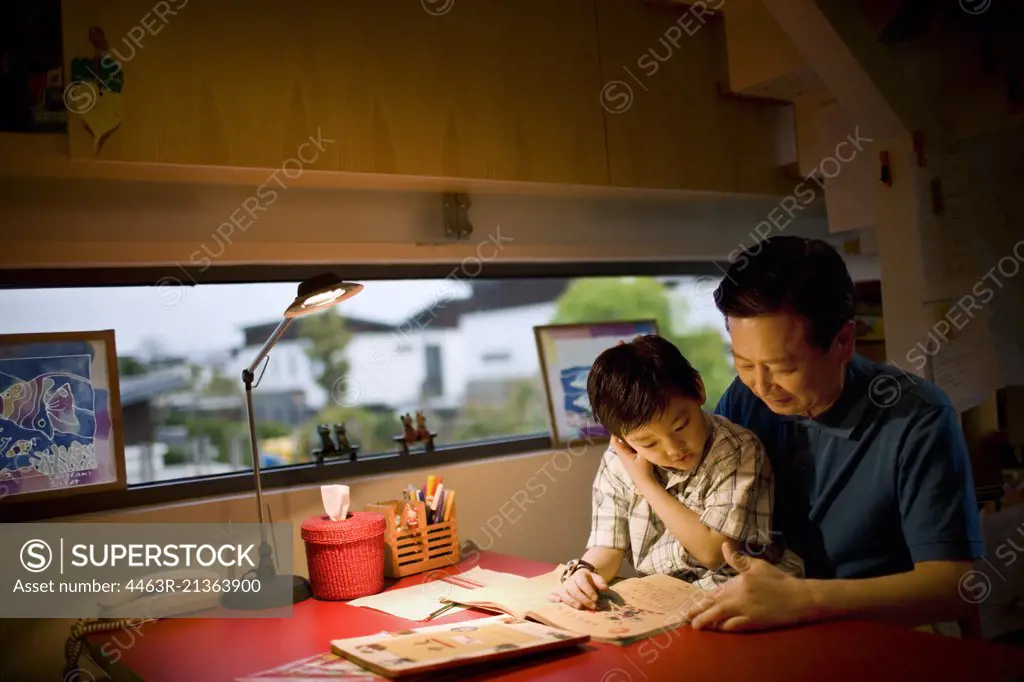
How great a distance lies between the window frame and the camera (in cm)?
212

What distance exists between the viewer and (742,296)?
170 centimetres

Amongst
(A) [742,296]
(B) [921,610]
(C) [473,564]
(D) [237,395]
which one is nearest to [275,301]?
(D) [237,395]

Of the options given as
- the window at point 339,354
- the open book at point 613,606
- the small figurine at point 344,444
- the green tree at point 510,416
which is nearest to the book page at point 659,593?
the open book at point 613,606

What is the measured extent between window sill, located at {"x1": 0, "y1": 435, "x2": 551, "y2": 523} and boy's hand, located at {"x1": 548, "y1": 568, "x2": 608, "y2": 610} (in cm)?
92

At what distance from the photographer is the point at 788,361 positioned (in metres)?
1.70

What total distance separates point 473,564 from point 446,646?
32.6 inches

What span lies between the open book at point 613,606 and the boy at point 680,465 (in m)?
0.04

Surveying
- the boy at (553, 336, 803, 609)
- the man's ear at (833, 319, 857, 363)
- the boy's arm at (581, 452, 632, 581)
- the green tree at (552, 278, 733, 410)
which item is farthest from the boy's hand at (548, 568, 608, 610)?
the green tree at (552, 278, 733, 410)

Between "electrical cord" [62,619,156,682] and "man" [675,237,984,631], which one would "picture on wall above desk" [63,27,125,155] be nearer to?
"electrical cord" [62,619,156,682]

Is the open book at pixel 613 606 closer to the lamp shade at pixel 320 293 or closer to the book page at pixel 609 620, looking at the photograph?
the book page at pixel 609 620

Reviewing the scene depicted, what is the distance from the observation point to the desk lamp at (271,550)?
79.3 inches

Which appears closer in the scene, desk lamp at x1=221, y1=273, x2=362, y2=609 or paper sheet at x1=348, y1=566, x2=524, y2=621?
paper sheet at x1=348, y1=566, x2=524, y2=621

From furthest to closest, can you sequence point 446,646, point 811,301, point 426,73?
1. point 426,73
2. point 811,301
3. point 446,646

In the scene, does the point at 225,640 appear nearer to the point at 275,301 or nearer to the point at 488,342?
the point at 275,301
